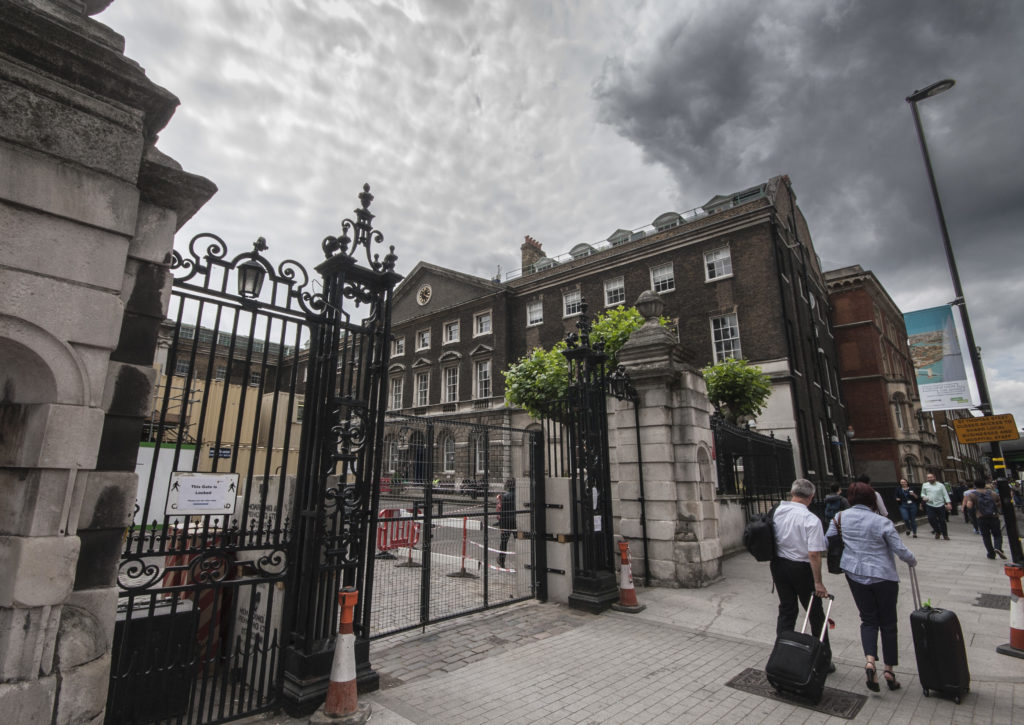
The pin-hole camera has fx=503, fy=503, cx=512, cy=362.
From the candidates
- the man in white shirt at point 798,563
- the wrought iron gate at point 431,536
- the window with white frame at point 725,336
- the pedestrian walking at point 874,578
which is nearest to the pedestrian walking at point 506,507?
the wrought iron gate at point 431,536

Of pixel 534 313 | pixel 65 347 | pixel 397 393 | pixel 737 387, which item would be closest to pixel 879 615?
pixel 65 347

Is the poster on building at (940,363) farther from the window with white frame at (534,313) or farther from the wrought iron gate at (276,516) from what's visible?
the window with white frame at (534,313)

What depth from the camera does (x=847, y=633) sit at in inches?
245

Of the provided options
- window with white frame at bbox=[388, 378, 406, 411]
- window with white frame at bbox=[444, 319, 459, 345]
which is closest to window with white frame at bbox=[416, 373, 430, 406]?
window with white frame at bbox=[388, 378, 406, 411]

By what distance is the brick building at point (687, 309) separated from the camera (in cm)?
2294

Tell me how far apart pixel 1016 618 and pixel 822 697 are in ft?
9.06

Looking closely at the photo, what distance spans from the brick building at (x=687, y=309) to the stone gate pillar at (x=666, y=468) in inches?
529

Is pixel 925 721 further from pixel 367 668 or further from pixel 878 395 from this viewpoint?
pixel 878 395

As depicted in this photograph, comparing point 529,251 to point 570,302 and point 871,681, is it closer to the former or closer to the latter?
point 570,302

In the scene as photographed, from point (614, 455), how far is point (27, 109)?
29.4 feet

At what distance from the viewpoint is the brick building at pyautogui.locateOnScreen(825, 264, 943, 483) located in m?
30.3

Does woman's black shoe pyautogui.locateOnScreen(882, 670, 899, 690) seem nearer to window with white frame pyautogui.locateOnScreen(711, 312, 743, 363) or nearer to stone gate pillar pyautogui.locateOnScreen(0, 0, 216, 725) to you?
stone gate pillar pyautogui.locateOnScreen(0, 0, 216, 725)

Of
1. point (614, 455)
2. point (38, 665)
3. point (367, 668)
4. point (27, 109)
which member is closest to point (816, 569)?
point (367, 668)

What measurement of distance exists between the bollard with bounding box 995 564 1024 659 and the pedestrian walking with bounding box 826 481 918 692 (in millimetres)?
1844
